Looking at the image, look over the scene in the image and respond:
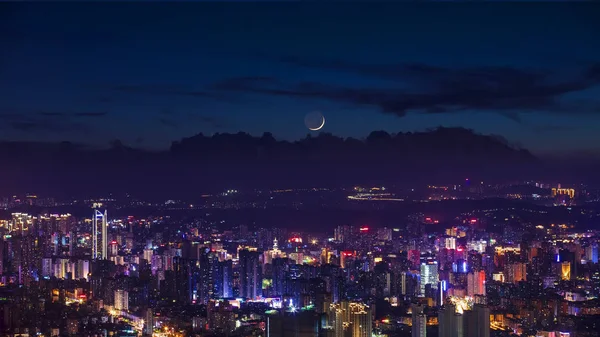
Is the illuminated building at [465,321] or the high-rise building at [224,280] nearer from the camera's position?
the illuminated building at [465,321]

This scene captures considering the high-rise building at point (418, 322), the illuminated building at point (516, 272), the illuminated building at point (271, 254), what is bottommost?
the high-rise building at point (418, 322)

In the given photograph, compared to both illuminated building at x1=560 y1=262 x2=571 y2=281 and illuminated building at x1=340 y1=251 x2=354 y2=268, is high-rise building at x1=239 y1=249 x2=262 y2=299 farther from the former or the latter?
illuminated building at x1=560 y1=262 x2=571 y2=281

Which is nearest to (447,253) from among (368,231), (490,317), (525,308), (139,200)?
(368,231)

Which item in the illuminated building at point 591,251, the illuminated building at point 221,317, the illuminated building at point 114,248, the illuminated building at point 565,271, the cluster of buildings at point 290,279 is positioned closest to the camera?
the cluster of buildings at point 290,279

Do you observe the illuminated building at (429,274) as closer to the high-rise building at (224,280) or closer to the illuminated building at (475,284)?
the illuminated building at (475,284)

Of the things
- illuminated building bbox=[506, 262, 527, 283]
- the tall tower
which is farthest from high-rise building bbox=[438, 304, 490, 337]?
the tall tower

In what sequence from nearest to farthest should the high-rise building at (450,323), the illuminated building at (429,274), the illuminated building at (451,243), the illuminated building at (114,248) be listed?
the high-rise building at (450,323) < the illuminated building at (429,274) < the illuminated building at (451,243) < the illuminated building at (114,248)

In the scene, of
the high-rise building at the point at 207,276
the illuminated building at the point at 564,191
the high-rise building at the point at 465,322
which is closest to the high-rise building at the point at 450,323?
the high-rise building at the point at 465,322
